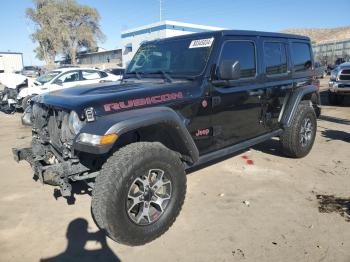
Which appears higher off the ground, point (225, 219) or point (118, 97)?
point (118, 97)

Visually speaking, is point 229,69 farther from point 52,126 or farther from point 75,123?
point 52,126

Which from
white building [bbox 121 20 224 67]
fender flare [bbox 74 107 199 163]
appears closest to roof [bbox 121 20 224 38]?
white building [bbox 121 20 224 67]

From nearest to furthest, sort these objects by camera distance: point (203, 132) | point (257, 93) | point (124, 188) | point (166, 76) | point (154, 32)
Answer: point (124, 188) → point (203, 132) → point (166, 76) → point (257, 93) → point (154, 32)

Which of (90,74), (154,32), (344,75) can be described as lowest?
(344,75)

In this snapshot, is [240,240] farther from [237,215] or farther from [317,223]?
[317,223]

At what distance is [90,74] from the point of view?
43.1 ft

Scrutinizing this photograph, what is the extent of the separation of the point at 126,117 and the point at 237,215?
179 cm

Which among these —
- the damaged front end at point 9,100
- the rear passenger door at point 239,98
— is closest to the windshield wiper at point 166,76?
the rear passenger door at point 239,98

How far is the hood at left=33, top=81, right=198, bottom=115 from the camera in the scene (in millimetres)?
3311

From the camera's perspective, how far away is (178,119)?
3.58 meters

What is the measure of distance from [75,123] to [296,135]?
368cm

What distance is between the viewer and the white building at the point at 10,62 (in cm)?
5456

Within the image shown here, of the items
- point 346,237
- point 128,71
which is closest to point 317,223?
point 346,237

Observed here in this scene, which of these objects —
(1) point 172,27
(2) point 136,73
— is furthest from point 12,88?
(1) point 172,27
